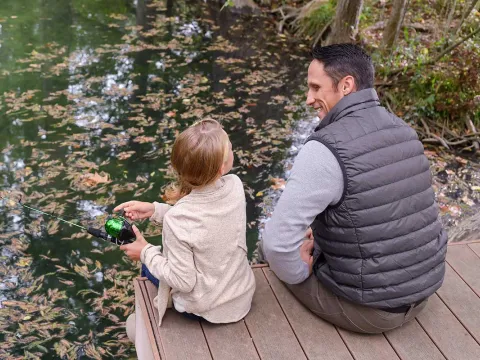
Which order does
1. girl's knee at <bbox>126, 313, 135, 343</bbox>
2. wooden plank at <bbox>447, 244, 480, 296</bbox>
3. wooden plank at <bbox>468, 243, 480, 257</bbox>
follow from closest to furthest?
wooden plank at <bbox>447, 244, 480, 296</bbox>, girl's knee at <bbox>126, 313, 135, 343</bbox>, wooden plank at <bbox>468, 243, 480, 257</bbox>

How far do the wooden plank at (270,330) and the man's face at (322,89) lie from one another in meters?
0.97

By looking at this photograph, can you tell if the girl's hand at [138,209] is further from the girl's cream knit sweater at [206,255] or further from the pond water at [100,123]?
→ the pond water at [100,123]

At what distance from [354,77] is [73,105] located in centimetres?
435

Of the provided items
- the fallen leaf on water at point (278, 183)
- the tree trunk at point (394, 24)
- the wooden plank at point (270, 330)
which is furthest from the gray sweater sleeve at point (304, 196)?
the tree trunk at point (394, 24)

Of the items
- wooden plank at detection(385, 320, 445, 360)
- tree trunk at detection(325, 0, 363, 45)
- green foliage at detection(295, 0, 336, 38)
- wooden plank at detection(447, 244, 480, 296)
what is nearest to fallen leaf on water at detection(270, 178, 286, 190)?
wooden plank at detection(447, 244, 480, 296)

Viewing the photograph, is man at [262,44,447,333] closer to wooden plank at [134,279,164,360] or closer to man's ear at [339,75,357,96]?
man's ear at [339,75,357,96]

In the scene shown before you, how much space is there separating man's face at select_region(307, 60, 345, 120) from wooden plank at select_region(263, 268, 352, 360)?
3.14 feet

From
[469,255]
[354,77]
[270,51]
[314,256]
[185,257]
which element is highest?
[354,77]

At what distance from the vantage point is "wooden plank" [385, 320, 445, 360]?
7.63 ft

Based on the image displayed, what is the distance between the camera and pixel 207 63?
7.36 meters

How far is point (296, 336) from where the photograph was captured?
2379 mm

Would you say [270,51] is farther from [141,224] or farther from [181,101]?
[141,224]

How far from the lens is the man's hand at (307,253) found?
2.42 meters

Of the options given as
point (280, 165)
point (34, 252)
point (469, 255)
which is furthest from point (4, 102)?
point (469, 255)
